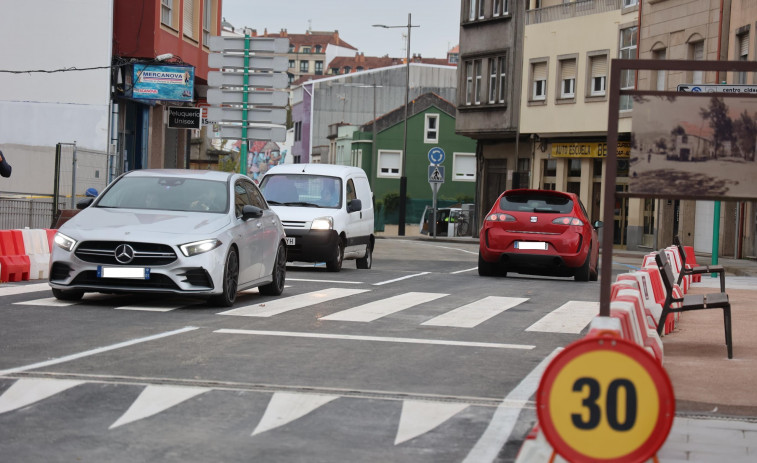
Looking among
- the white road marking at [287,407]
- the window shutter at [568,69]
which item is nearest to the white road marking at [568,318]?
the white road marking at [287,407]

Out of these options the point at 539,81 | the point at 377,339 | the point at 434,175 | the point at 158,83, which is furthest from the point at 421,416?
the point at 434,175

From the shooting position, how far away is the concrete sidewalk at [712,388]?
21.2ft

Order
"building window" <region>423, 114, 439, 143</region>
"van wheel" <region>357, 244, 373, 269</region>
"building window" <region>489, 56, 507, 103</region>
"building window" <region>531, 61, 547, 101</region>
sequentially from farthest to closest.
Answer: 1. "building window" <region>423, 114, 439, 143</region>
2. "building window" <region>489, 56, 507, 103</region>
3. "building window" <region>531, 61, 547, 101</region>
4. "van wheel" <region>357, 244, 373, 269</region>

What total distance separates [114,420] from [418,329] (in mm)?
5297

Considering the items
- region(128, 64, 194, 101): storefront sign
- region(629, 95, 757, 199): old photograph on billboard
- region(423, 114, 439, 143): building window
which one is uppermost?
region(423, 114, 439, 143): building window

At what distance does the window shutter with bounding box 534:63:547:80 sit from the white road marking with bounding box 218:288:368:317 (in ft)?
114

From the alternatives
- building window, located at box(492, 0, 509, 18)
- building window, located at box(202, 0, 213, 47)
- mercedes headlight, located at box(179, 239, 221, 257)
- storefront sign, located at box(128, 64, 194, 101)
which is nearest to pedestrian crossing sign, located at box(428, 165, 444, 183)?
building window, located at box(492, 0, 509, 18)

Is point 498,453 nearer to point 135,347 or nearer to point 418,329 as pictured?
point 135,347

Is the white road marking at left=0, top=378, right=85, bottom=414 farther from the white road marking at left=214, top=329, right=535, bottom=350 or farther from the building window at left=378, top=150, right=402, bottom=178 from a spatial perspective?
the building window at left=378, top=150, right=402, bottom=178

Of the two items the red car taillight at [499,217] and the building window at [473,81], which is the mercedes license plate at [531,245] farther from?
the building window at [473,81]

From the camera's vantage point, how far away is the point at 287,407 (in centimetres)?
728

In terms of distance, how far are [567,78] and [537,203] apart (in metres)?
28.2

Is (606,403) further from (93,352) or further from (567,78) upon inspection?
(567,78)

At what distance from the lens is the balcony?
46.8m
